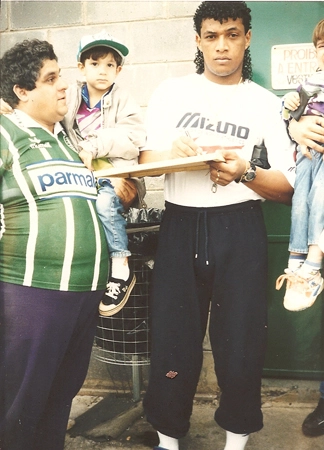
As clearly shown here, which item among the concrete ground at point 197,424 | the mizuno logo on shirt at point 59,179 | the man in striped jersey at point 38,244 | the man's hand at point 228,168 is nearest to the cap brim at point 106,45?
the man in striped jersey at point 38,244

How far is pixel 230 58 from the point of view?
239cm

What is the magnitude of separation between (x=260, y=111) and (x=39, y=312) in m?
1.37

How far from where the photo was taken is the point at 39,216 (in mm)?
2160

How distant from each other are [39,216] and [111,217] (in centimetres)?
33

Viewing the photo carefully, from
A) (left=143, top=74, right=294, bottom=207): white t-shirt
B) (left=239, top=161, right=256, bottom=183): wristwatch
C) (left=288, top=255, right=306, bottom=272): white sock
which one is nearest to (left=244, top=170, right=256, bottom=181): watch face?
(left=239, top=161, right=256, bottom=183): wristwatch

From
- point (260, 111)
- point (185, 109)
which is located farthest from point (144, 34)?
point (260, 111)

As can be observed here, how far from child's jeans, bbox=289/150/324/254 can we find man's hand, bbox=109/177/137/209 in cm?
78

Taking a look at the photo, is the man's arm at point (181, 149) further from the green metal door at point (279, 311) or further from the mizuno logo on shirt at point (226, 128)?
the green metal door at point (279, 311)

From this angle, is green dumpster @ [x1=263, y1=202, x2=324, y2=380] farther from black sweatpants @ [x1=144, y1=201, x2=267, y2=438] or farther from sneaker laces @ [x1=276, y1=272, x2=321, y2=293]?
sneaker laces @ [x1=276, y1=272, x2=321, y2=293]

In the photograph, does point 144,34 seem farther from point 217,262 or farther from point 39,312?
point 39,312

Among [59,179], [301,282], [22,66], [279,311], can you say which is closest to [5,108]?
[22,66]

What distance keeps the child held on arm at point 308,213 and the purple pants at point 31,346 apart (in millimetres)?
885

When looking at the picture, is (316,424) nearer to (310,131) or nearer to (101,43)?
(310,131)

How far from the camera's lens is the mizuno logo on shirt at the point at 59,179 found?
2156mm
